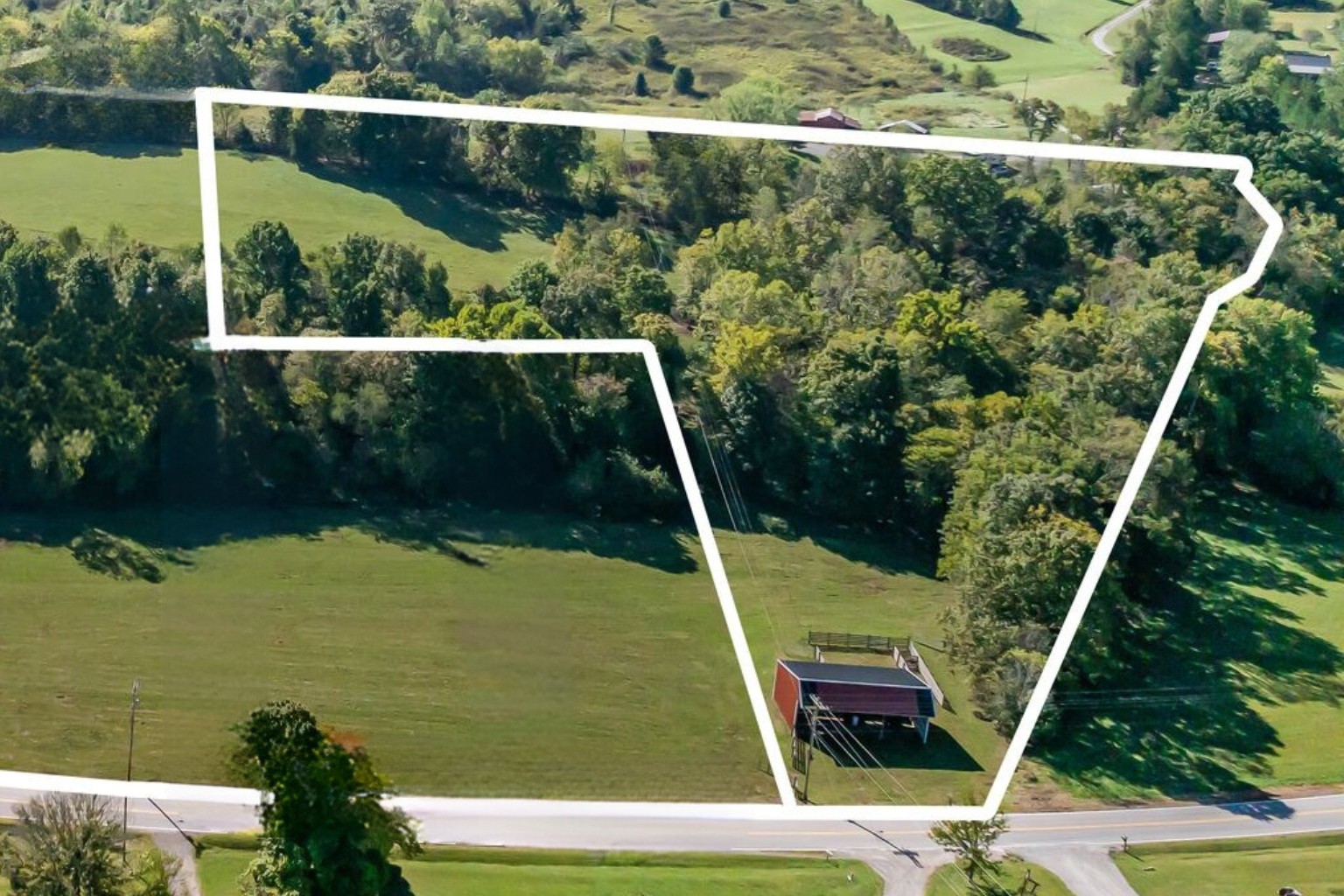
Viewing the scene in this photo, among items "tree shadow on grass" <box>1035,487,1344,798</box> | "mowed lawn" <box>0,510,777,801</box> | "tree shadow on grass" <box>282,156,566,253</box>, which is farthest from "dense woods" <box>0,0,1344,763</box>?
"mowed lawn" <box>0,510,777,801</box>

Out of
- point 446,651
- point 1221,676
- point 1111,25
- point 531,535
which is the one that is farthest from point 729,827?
point 1111,25

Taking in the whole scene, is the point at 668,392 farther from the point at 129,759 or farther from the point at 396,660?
the point at 129,759

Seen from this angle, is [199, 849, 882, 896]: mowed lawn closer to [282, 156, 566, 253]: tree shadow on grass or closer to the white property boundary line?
the white property boundary line

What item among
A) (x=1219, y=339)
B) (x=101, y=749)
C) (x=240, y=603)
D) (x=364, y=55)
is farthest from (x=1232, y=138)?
(x=101, y=749)

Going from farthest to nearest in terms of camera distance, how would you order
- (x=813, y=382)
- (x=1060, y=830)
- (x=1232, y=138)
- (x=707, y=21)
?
(x=707, y=21), (x=1232, y=138), (x=813, y=382), (x=1060, y=830)

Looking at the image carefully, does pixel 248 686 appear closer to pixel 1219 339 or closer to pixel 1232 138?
pixel 1219 339

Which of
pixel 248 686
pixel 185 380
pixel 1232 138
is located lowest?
pixel 248 686
